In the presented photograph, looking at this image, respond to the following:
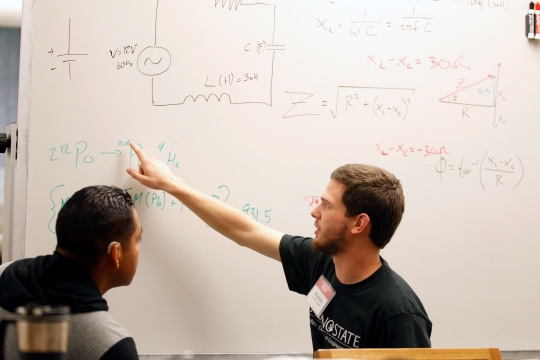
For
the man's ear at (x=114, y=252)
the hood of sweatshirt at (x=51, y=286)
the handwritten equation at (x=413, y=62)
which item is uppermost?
A: the handwritten equation at (x=413, y=62)

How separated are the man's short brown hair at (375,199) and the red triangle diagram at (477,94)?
0.56m

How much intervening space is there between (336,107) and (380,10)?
41 cm

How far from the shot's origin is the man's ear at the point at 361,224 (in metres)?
1.66

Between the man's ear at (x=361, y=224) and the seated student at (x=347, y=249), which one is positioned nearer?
the seated student at (x=347, y=249)

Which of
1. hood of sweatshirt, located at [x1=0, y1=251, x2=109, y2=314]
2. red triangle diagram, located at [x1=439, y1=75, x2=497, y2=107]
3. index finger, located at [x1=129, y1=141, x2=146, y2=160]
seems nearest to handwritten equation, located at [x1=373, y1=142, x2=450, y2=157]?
red triangle diagram, located at [x1=439, y1=75, x2=497, y2=107]

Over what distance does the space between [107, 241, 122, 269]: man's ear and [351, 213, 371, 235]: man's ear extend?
0.72m

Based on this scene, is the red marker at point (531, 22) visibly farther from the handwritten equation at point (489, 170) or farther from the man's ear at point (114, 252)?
the man's ear at point (114, 252)

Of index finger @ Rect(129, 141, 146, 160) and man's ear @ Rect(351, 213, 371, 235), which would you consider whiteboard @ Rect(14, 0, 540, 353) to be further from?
man's ear @ Rect(351, 213, 371, 235)

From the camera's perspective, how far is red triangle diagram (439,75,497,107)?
2.04m

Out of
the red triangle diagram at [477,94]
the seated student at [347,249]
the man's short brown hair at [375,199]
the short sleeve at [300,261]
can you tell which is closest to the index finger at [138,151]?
the seated student at [347,249]

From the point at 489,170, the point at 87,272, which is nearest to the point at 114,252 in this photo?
the point at 87,272

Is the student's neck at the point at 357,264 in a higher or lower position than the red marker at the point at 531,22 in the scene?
lower

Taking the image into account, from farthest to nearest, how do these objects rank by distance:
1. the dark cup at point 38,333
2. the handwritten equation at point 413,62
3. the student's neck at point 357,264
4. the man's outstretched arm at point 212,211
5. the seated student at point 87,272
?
the handwritten equation at point 413,62 → the man's outstretched arm at point 212,211 → the student's neck at point 357,264 → the seated student at point 87,272 → the dark cup at point 38,333

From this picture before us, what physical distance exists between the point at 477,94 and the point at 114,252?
149 cm
